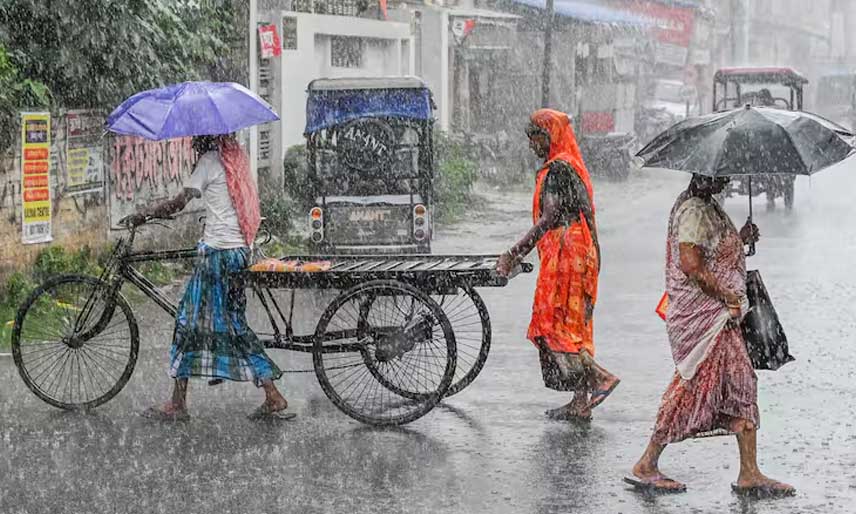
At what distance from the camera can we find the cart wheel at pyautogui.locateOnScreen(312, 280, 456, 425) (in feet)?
23.9

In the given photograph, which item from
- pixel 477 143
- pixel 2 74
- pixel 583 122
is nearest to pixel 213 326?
pixel 2 74

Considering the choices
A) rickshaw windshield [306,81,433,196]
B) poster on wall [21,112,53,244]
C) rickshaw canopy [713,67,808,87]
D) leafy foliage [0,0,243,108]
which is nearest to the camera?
poster on wall [21,112,53,244]

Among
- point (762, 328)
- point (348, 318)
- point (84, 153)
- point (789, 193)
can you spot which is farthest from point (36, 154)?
point (789, 193)

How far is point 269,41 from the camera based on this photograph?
1988 centimetres

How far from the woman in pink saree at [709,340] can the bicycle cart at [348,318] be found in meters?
1.46

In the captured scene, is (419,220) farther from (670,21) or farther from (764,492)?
(670,21)

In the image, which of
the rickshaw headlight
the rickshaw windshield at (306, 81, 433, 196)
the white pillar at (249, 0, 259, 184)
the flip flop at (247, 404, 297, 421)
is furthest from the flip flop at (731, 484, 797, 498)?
the white pillar at (249, 0, 259, 184)

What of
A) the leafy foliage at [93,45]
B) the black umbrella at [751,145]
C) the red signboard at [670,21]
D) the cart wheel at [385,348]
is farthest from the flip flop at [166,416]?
the red signboard at [670,21]

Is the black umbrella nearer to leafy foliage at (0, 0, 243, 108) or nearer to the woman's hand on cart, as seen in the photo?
the woman's hand on cart

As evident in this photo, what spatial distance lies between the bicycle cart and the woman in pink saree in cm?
146

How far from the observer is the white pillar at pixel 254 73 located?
18578 millimetres

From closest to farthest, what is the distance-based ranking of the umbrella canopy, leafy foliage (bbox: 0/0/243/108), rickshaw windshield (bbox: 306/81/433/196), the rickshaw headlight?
the umbrella canopy, leafy foliage (bbox: 0/0/243/108), the rickshaw headlight, rickshaw windshield (bbox: 306/81/433/196)

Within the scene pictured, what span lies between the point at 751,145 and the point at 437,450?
221 cm

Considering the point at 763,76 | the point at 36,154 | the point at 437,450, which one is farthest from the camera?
the point at 763,76
